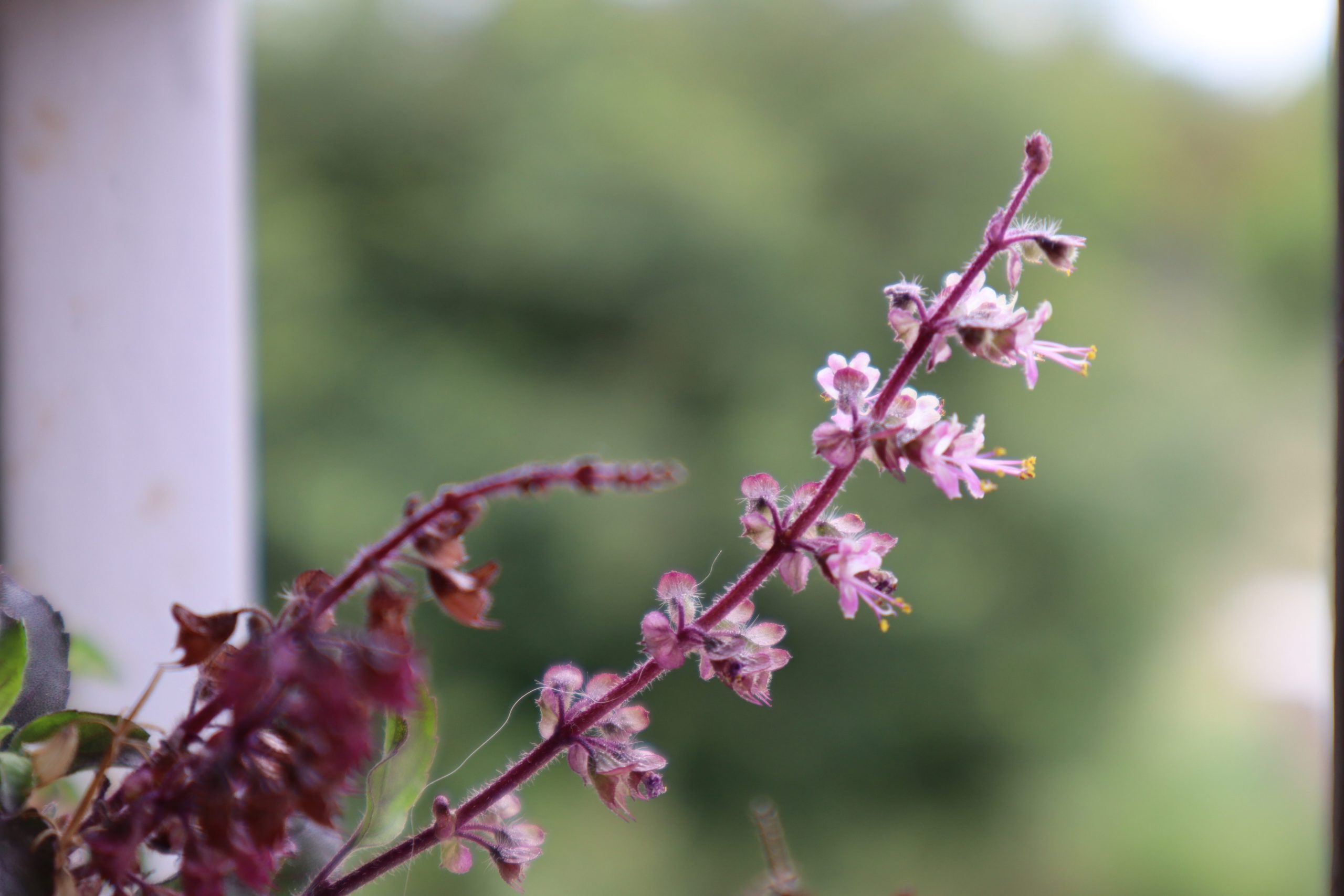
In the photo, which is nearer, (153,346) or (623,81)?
(153,346)

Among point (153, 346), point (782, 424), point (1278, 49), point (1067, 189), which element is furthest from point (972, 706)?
point (153, 346)

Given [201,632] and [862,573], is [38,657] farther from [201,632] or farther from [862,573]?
[862,573]

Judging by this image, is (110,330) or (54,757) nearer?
(54,757)

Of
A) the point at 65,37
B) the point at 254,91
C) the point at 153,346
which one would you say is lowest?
the point at 153,346

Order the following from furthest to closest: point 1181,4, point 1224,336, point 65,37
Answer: point 1224,336, point 1181,4, point 65,37

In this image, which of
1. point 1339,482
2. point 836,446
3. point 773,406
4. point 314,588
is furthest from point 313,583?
point 773,406

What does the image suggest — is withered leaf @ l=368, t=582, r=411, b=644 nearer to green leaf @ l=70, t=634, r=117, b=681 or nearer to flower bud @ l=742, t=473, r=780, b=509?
flower bud @ l=742, t=473, r=780, b=509

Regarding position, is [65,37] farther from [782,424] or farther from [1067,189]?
[1067,189]
